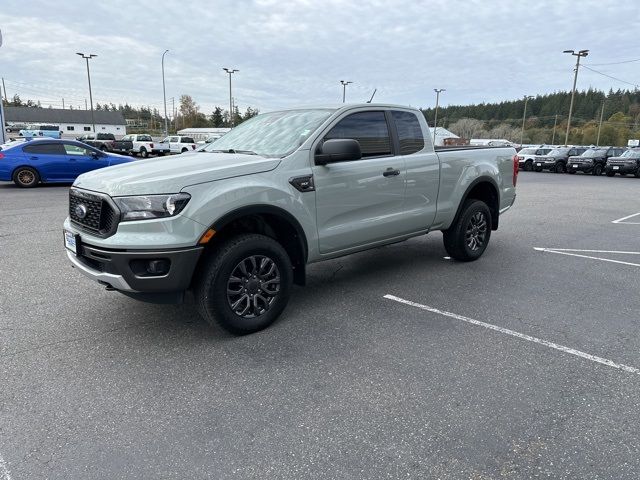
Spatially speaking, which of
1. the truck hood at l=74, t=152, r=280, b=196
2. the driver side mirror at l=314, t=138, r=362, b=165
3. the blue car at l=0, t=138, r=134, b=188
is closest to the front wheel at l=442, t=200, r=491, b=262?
the driver side mirror at l=314, t=138, r=362, b=165

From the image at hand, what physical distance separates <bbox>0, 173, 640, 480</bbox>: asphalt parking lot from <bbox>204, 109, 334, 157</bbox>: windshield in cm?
154

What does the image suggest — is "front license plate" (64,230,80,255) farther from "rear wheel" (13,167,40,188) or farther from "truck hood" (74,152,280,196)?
"rear wheel" (13,167,40,188)

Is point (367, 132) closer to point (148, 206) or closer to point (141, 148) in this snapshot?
point (148, 206)

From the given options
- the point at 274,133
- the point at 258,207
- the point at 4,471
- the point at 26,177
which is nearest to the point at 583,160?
the point at 26,177

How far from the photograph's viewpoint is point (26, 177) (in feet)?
45.3

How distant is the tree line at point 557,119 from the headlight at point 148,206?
103 m

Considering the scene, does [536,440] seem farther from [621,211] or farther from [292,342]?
[621,211]

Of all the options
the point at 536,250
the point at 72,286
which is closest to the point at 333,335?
the point at 72,286

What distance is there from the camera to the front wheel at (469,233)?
5.82 m

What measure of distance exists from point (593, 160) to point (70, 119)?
103744 millimetres

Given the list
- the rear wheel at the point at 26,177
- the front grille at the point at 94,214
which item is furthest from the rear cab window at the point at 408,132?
the rear wheel at the point at 26,177

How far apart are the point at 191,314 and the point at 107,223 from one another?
1247mm

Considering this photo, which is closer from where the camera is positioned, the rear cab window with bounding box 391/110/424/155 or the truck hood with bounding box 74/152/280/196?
the truck hood with bounding box 74/152/280/196

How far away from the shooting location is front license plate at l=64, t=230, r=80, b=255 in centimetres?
353
